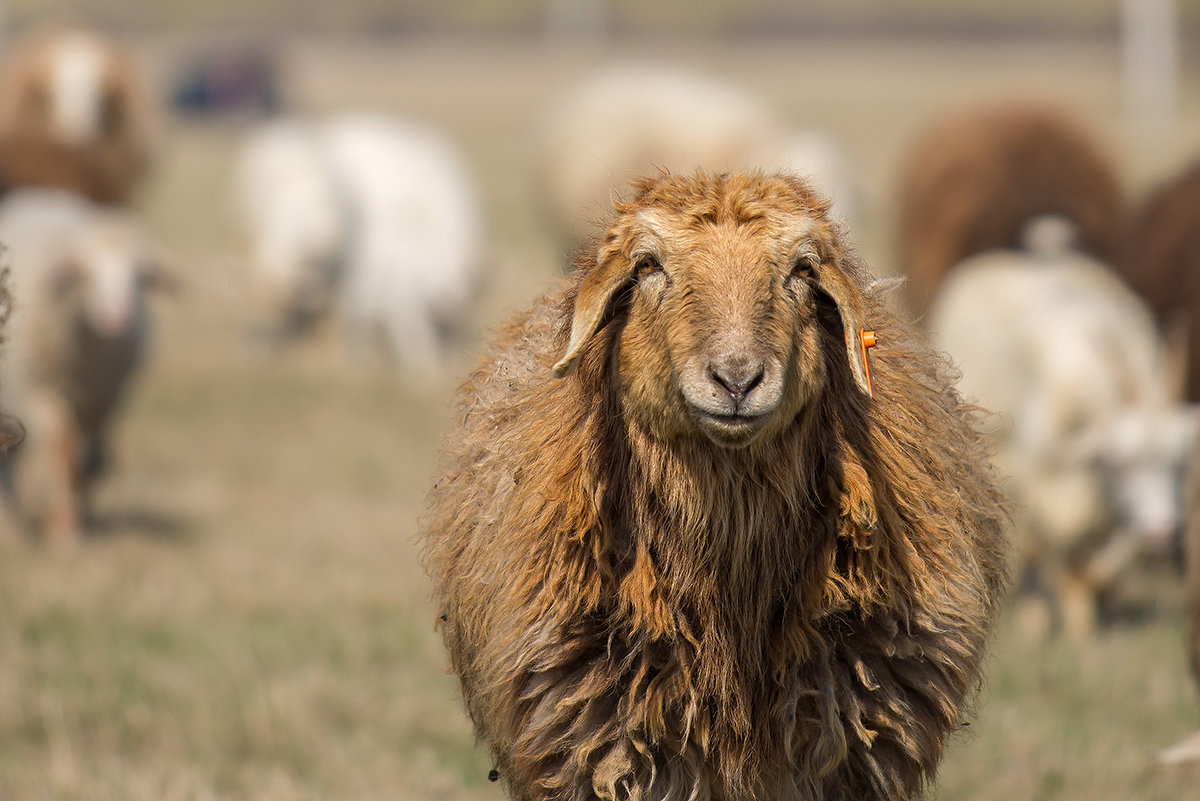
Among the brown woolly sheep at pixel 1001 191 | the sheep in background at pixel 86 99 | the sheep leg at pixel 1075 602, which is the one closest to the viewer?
the sheep leg at pixel 1075 602

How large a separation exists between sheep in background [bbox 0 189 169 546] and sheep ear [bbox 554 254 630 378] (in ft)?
20.0

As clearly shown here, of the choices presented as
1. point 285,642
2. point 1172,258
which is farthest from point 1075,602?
point 285,642

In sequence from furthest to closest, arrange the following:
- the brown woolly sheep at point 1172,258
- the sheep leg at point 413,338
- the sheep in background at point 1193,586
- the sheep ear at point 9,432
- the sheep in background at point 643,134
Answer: the sheep in background at point 643,134, the sheep leg at point 413,338, the brown woolly sheep at point 1172,258, the sheep in background at point 1193,586, the sheep ear at point 9,432

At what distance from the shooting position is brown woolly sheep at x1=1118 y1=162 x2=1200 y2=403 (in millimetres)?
8336

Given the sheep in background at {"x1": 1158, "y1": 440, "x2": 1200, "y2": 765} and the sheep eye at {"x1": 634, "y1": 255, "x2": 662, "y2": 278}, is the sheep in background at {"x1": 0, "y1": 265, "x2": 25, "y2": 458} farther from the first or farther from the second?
the sheep in background at {"x1": 1158, "y1": 440, "x2": 1200, "y2": 765}

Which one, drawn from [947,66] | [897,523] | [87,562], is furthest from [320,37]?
[897,523]

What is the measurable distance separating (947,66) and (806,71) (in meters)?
3.98

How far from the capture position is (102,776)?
532cm

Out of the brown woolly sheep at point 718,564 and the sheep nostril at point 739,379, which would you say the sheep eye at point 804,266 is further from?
the sheep nostril at point 739,379

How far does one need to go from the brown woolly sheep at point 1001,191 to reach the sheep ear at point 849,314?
6575mm

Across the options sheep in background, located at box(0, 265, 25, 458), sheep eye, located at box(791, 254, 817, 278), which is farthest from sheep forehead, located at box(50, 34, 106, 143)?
sheep eye, located at box(791, 254, 817, 278)

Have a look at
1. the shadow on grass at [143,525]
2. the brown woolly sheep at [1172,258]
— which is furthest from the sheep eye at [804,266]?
the shadow on grass at [143,525]

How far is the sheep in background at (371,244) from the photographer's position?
604 inches

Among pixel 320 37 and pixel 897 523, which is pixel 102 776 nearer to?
pixel 897 523
